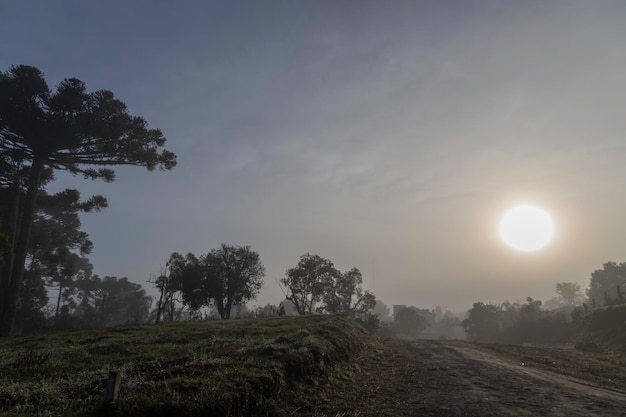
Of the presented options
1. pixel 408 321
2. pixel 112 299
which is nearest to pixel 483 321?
pixel 408 321

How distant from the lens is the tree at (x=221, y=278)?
54719 mm

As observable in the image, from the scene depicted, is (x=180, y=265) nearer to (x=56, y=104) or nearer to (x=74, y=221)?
(x=74, y=221)

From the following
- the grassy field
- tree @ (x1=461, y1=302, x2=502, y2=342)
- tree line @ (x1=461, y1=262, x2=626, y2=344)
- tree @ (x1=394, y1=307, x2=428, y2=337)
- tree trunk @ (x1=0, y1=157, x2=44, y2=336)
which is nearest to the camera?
the grassy field

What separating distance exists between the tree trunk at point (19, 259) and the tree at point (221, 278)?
1991 cm

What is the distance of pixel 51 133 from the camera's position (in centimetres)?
4081

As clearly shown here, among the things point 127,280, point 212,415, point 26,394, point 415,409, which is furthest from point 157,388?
point 127,280

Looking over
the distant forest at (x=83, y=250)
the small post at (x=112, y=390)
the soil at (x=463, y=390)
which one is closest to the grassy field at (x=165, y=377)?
the small post at (x=112, y=390)

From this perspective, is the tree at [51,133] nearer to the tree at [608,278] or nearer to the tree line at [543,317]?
the tree line at [543,317]

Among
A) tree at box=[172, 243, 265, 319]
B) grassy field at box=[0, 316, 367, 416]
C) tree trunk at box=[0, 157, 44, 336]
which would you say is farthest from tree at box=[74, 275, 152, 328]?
grassy field at box=[0, 316, 367, 416]

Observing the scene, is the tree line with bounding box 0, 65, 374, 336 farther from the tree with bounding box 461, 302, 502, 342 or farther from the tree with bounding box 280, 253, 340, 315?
the tree with bounding box 461, 302, 502, 342

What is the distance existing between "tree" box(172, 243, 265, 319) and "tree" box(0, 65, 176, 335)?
18.7 metres

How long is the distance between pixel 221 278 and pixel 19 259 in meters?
25.3

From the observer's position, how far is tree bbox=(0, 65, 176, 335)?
1517 inches

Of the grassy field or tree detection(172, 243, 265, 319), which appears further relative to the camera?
tree detection(172, 243, 265, 319)
